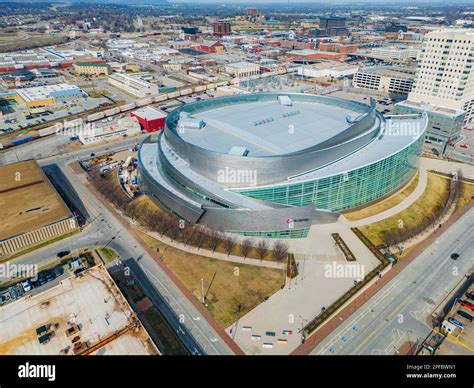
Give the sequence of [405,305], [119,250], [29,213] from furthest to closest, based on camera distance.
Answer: [29,213]
[119,250]
[405,305]

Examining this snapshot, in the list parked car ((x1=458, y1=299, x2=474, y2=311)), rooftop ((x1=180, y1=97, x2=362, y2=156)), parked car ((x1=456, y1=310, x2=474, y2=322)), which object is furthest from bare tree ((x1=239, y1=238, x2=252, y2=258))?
parked car ((x1=458, y1=299, x2=474, y2=311))

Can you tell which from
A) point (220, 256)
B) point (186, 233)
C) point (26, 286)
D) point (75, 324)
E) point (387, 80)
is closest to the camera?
point (75, 324)

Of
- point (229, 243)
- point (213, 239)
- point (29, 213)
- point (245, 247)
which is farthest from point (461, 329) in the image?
point (29, 213)

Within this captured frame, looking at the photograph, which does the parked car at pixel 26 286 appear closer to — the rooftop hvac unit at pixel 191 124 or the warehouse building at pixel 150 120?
the rooftop hvac unit at pixel 191 124

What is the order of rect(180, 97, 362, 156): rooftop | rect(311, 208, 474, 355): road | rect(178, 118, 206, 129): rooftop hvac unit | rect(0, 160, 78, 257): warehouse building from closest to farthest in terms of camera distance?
rect(311, 208, 474, 355): road → rect(0, 160, 78, 257): warehouse building → rect(180, 97, 362, 156): rooftop → rect(178, 118, 206, 129): rooftop hvac unit

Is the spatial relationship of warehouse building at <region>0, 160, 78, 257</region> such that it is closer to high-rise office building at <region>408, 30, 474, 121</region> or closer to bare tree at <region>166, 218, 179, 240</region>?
bare tree at <region>166, 218, 179, 240</region>

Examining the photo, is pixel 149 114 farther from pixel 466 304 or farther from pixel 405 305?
pixel 466 304
